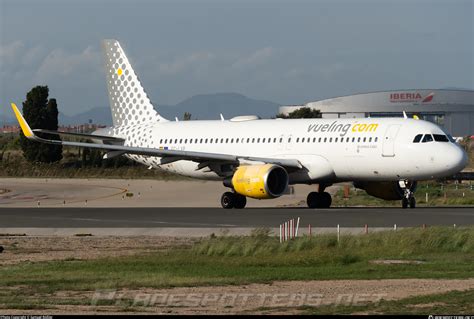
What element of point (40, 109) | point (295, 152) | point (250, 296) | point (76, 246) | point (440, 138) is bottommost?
point (76, 246)

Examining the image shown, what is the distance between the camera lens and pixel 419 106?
158000 millimetres

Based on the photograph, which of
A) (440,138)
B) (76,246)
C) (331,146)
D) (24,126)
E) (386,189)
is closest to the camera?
(76,246)

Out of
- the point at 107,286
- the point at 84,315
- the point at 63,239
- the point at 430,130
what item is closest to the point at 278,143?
the point at 430,130

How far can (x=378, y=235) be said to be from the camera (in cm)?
2914

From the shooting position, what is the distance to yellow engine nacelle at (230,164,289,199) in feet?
146

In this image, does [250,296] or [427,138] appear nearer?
[250,296]

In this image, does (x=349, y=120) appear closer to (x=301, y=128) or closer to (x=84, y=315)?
(x=301, y=128)

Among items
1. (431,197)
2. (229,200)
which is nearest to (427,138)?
(229,200)

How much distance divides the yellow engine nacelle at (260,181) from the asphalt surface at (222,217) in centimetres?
78

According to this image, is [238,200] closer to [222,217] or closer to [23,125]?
[222,217]

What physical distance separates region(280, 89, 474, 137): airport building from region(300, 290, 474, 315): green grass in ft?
455

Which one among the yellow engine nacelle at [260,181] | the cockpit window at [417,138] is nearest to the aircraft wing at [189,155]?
the yellow engine nacelle at [260,181]

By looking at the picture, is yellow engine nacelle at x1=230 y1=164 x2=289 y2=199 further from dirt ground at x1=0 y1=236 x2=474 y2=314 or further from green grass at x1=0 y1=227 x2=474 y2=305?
dirt ground at x1=0 y1=236 x2=474 y2=314

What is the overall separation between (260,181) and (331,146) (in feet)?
11.4
